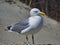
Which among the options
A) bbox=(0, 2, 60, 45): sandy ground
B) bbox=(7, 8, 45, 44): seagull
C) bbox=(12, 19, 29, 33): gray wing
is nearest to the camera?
bbox=(7, 8, 45, 44): seagull

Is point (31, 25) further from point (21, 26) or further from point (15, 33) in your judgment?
point (15, 33)

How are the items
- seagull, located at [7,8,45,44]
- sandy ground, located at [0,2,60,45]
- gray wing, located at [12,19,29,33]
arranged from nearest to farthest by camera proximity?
seagull, located at [7,8,45,44]
gray wing, located at [12,19,29,33]
sandy ground, located at [0,2,60,45]

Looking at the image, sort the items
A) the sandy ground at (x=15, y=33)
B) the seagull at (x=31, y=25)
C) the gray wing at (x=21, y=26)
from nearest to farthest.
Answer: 1. the seagull at (x=31, y=25)
2. the gray wing at (x=21, y=26)
3. the sandy ground at (x=15, y=33)

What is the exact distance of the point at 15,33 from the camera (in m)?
8.33

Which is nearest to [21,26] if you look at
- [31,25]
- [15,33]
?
[31,25]

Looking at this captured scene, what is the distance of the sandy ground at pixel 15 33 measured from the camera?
25.8ft

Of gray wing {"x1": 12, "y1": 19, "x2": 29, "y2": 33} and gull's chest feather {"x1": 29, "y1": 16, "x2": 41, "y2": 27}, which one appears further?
gray wing {"x1": 12, "y1": 19, "x2": 29, "y2": 33}

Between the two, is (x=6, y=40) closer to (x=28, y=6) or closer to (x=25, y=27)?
(x=25, y=27)

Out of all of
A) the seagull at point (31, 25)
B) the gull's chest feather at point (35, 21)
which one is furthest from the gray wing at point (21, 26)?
the gull's chest feather at point (35, 21)

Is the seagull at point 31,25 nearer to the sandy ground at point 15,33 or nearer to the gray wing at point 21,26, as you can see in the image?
the gray wing at point 21,26

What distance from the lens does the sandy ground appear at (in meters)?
7.86

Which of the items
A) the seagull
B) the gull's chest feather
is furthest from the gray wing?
the gull's chest feather

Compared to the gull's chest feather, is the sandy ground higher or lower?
lower

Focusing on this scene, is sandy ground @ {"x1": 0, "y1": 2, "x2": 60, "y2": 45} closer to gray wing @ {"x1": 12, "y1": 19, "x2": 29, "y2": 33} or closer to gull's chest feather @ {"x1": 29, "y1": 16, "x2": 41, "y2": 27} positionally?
gray wing @ {"x1": 12, "y1": 19, "x2": 29, "y2": 33}
